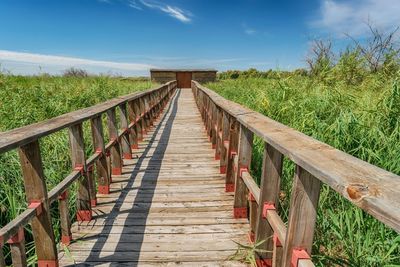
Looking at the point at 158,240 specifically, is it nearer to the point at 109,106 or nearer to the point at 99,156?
the point at 99,156

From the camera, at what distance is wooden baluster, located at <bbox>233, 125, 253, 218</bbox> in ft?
9.66

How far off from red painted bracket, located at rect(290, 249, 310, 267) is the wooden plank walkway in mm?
1014

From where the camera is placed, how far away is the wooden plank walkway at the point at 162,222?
8.49 feet

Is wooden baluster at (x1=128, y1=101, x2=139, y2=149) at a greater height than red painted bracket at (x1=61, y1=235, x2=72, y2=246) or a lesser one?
greater

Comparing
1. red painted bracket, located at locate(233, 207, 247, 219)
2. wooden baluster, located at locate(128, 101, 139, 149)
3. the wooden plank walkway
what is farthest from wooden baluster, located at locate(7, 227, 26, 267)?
wooden baluster, located at locate(128, 101, 139, 149)

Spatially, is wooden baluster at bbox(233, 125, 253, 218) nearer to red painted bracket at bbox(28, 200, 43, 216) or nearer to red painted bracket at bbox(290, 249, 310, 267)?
red painted bracket at bbox(290, 249, 310, 267)

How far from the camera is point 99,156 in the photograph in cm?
355

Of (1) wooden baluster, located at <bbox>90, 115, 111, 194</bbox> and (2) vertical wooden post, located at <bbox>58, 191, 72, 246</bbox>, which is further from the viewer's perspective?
(1) wooden baluster, located at <bbox>90, 115, 111, 194</bbox>

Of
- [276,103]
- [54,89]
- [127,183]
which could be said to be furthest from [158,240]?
[54,89]

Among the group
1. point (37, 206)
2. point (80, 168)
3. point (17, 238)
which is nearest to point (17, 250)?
point (17, 238)

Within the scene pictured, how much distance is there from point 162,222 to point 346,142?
2.51 meters

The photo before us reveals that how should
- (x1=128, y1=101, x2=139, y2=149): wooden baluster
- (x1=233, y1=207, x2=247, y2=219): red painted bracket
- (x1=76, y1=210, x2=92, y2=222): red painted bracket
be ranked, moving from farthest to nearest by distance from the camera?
(x1=128, y1=101, x2=139, y2=149): wooden baluster → (x1=233, y1=207, x2=247, y2=219): red painted bracket → (x1=76, y1=210, x2=92, y2=222): red painted bracket

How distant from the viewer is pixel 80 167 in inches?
118

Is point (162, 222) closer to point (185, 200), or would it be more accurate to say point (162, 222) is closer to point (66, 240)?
point (185, 200)
